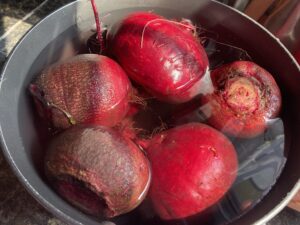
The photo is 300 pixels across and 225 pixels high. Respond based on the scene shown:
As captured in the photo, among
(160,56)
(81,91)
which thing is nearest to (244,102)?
(160,56)

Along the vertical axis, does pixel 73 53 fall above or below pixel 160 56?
below

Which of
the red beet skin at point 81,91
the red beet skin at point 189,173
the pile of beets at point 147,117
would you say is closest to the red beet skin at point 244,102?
the pile of beets at point 147,117

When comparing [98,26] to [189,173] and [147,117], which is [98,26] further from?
[189,173]

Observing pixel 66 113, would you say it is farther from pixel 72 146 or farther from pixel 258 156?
pixel 258 156

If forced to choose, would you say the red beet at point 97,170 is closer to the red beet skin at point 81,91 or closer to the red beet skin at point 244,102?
the red beet skin at point 81,91

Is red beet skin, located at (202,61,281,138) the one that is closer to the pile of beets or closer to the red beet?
the pile of beets

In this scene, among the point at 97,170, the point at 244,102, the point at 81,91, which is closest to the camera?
the point at 97,170

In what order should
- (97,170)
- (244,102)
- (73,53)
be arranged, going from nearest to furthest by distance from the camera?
1. (97,170)
2. (244,102)
3. (73,53)

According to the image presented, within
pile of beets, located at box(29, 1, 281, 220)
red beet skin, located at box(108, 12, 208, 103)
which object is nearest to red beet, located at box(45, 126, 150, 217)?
pile of beets, located at box(29, 1, 281, 220)
